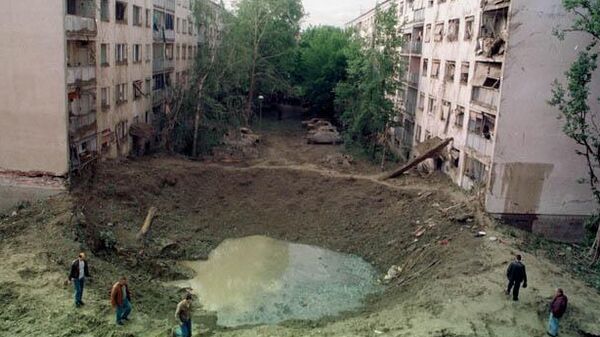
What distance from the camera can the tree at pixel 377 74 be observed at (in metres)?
37.9

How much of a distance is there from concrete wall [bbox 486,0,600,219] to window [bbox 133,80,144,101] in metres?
24.5

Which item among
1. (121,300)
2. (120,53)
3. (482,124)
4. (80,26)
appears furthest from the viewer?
(120,53)

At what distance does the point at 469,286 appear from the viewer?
61.6 ft

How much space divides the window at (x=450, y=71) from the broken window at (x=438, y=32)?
2846 millimetres

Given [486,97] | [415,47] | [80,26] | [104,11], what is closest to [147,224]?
[80,26]

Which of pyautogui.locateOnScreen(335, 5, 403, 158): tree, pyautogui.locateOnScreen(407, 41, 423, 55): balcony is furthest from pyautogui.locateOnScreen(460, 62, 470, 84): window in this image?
pyautogui.locateOnScreen(407, 41, 423, 55): balcony

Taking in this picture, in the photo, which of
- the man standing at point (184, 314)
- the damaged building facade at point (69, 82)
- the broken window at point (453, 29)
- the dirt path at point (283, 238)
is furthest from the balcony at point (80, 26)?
the broken window at point (453, 29)

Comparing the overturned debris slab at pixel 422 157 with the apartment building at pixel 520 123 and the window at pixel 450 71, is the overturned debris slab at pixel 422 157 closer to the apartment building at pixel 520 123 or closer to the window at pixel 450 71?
the apartment building at pixel 520 123

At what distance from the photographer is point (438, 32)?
3772cm

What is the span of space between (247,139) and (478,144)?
19.8m

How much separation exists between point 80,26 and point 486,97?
21.3 metres

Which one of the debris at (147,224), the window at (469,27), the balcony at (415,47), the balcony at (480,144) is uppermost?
the window at (469,27)

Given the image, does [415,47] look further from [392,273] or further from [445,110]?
[392,273]

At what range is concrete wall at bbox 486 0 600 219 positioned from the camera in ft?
→ 80.0
